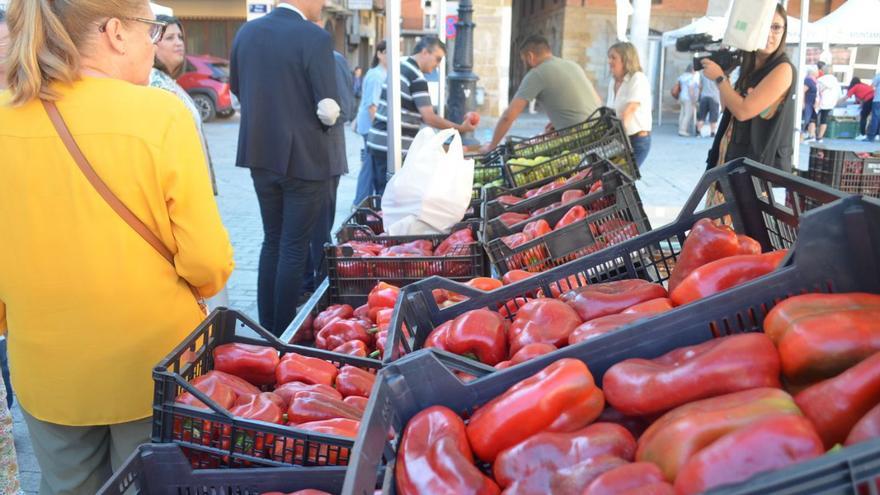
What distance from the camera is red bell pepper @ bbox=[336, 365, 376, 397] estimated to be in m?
2.67

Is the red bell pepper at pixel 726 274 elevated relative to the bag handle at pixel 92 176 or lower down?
lower down

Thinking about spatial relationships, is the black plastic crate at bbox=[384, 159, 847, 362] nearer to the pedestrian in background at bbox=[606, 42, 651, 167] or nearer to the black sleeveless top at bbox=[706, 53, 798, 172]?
the black sleeveless top at bbox=[706, 53, 798, 172]

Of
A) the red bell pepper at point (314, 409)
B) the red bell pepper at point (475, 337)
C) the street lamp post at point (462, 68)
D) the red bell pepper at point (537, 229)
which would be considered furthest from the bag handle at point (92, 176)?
the street lamp post at point (462, 68)

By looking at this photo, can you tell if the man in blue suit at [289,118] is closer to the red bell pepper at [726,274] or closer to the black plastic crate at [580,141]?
the black plastic crate at [580,141]

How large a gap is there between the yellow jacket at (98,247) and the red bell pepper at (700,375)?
139 centimetres

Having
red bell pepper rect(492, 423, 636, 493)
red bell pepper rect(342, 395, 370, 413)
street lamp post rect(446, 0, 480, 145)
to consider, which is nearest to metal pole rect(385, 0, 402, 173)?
red bell pepper rect(342, 395, 370, 413)

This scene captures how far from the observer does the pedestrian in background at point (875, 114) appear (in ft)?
68.7

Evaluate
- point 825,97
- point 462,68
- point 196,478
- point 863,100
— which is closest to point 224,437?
point 196,478

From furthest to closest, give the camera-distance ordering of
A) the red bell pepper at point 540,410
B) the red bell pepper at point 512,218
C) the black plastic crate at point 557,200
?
1. the red bell pepper at point 512,218
2. the black plastic crate at point 557,200
3. the red bell pepper at point 540,410

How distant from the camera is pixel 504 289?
2600 mm

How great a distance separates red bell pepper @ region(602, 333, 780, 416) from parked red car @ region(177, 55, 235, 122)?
21937 millimetres

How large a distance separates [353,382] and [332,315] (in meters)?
1.12

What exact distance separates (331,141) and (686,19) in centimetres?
3200

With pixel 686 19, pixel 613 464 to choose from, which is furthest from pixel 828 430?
pixel 686 19
